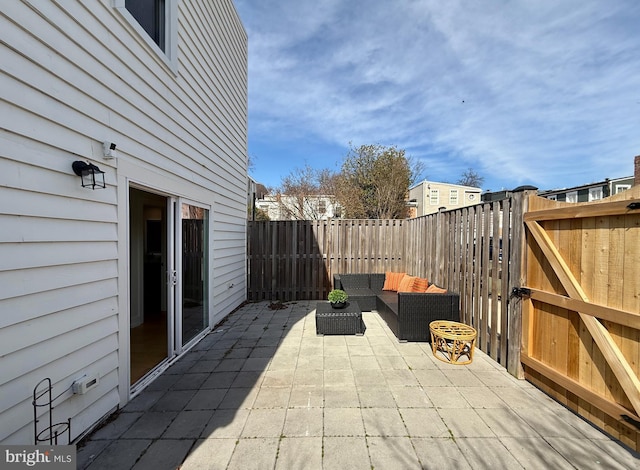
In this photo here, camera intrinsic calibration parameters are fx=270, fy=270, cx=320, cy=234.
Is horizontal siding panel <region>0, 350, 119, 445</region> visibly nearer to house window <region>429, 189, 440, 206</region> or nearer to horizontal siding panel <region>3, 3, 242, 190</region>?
horizontal siding panel <region>3, 3, 242, 190</region>

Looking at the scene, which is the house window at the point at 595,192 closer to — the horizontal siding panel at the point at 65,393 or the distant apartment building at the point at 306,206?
the distant apartment building at the point at 306,206

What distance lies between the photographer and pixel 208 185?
4.32 metres

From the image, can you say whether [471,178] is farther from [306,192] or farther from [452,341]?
[452,341]

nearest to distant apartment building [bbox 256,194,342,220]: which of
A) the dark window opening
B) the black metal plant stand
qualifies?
the dark window opening

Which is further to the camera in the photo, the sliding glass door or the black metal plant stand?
the sliding glass door

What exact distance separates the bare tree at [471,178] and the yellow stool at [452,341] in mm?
27389

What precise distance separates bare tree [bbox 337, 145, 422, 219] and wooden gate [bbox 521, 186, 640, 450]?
39.2ft

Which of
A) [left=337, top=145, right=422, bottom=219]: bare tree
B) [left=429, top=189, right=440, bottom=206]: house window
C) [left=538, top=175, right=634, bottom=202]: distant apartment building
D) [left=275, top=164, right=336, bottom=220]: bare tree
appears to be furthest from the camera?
[left=429, top=189, right=440, bottom=206]: house window

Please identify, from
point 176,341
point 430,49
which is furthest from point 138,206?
point 430,49

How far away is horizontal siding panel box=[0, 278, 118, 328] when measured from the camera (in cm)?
151

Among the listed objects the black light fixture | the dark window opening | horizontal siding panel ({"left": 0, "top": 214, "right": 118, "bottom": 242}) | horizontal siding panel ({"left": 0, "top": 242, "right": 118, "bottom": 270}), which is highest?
the dark window opening

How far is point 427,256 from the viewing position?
17.3 ft

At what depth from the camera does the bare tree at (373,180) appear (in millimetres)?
14617

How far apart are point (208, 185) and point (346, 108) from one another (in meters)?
6.35
